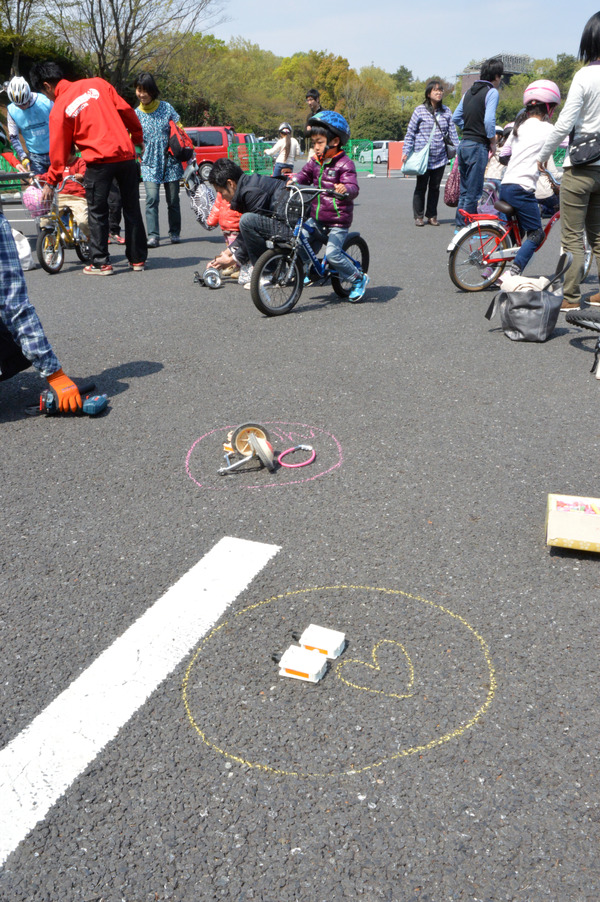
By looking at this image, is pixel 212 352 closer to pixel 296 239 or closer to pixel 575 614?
pixel 296 239

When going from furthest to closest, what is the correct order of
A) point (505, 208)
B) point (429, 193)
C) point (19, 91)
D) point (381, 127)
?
point (381, 127) → point (429, 193) → point (19, 91) → point (505, 208)

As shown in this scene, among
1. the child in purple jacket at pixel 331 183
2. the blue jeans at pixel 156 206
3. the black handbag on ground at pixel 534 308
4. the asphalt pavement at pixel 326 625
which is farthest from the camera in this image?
the blue jeans at pixel 156 206

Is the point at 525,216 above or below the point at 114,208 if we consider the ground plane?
above

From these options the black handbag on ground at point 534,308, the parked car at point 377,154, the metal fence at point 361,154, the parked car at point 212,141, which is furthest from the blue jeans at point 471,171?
the metal fence at point 361,154

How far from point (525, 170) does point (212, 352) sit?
11.5 ft

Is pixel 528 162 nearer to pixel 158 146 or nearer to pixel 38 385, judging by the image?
pixel 38 385

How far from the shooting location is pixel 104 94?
7.66 m

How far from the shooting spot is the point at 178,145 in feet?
33.3

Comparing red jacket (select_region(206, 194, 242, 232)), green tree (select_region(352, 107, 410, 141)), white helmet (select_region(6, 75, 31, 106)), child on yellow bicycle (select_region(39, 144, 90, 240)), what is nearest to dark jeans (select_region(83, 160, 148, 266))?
child on yellow bicycle (select_region(39, 144, 90, 240))

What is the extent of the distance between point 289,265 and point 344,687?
5.11 metres

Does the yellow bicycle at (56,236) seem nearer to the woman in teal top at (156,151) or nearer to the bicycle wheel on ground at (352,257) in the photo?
the woman in teal top at (156,151)

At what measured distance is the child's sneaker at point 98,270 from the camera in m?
8.86

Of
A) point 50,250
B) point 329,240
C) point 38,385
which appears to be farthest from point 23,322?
point 50,250

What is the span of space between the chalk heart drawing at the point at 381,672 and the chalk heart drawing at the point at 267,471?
1.33m
